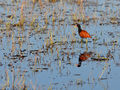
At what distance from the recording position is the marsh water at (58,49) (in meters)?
7.45

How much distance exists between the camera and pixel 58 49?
10.2 meters

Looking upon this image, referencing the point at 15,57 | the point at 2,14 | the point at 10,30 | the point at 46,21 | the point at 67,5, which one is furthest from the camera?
the point at 67,5

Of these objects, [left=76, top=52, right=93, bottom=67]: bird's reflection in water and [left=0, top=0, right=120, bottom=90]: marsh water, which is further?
[left=76, top=52, right=93, bottom=67]: bird's reflection in water

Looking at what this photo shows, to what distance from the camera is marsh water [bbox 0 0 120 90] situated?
7453 millimetres

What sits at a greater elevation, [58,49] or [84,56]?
[58,49]

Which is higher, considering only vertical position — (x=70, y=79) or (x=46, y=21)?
(x=46, y=21)

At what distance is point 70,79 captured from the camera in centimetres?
760

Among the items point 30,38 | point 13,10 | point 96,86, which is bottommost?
point 96,86

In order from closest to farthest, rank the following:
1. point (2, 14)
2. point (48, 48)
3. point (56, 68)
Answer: point (56, 68), point (48, 48), point (2, 14)

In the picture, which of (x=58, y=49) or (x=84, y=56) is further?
(x=58, y=49)

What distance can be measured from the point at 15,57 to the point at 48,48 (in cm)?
136

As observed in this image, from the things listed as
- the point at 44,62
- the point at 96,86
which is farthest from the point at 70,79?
the point at 44,62

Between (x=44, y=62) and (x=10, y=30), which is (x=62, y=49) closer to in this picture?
(x=44, y=62)

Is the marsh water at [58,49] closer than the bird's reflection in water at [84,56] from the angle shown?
Yes
